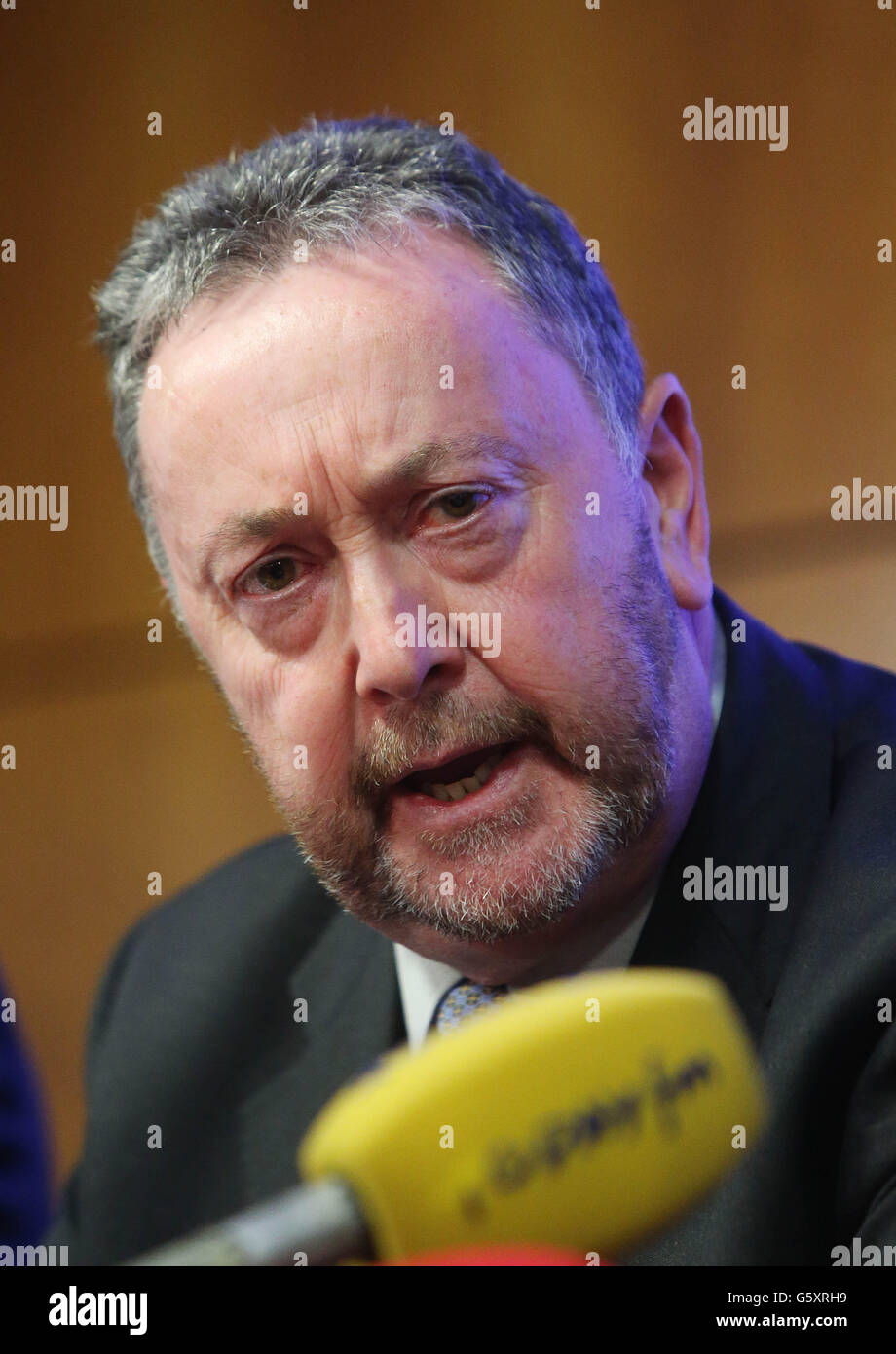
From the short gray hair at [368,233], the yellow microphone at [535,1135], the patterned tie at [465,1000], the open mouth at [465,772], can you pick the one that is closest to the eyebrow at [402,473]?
the short gray hair at [368,233]

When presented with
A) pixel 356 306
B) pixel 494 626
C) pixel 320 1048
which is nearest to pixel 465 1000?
pixel 320 1048

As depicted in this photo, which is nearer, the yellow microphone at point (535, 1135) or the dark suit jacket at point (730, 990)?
the yellow microphone at point (535, 1135)

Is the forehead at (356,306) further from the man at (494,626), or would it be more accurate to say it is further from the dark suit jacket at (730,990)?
the dark suit jacket at (730,990)

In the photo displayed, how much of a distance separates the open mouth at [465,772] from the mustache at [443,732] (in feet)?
0.06

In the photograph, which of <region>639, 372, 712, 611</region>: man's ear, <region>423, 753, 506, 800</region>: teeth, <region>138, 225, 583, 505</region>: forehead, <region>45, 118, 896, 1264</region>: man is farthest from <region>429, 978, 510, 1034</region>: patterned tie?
<region>138, 225, 583, 505</region>: forehead

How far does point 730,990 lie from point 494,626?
0.33 m

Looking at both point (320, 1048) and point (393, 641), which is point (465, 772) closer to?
point (393, 641)

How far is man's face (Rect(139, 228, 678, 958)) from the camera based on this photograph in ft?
3.45

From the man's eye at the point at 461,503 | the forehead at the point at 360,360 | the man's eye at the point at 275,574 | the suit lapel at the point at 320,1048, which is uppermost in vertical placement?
the forehead at the point at 360,360

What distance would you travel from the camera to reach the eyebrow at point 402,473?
105 centimetres

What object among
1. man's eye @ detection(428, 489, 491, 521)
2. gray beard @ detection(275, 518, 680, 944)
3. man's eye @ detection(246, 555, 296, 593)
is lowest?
gray beard @ detection(275, 518, 680, 944)

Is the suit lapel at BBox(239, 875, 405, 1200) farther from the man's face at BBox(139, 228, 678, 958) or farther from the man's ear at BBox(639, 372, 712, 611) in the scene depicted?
the man's ear at BBox(639, 372, 712, 611)

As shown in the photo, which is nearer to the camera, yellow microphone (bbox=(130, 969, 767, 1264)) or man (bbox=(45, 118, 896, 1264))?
yellow microphone (bbox=(130, 969, 767, 1264))
